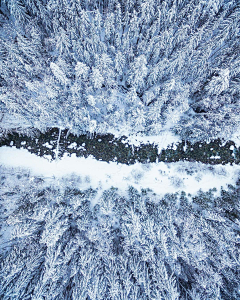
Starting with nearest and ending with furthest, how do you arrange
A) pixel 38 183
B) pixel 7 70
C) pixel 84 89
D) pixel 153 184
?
pixel 7 70 → pixel 84 89 → pixel 38 183 → pixel 153 184

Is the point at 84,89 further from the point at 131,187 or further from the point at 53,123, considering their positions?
the point at 131,187

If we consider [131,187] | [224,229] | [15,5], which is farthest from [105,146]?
[15,5]

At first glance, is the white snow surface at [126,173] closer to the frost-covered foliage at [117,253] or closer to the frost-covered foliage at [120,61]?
the frost-covered foliage at [117,253]

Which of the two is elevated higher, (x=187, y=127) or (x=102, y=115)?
(x=102, y=115)

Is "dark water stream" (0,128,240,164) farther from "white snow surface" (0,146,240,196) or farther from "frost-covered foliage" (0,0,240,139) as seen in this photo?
"frost-covered foliage" (0,0,240,139)

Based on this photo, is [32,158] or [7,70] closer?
[7,70]

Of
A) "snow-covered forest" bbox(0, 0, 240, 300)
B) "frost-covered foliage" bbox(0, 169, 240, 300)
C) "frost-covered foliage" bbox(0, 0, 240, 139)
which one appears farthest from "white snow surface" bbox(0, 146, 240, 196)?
"frost-covered foliage" bbox(0, 0, 240, 139)
